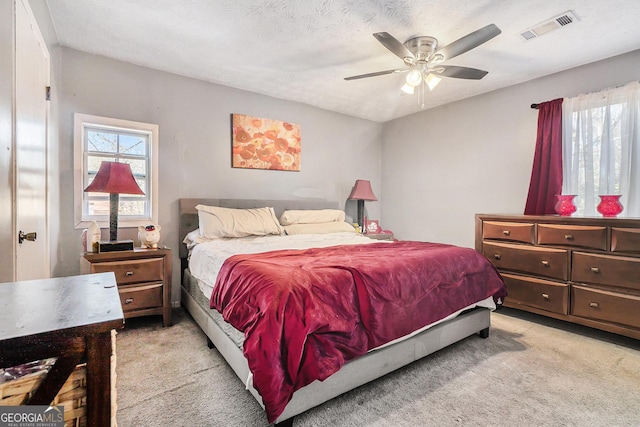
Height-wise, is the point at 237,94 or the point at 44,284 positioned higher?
the point at 237,94

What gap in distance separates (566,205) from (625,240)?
606 mm

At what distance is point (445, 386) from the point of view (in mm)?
1900

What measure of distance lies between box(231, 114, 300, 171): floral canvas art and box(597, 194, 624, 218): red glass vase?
11.0 ft

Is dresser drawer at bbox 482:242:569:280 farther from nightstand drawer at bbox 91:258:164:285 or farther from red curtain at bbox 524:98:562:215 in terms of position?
nightstand drawer at bbox 91:258:164:285

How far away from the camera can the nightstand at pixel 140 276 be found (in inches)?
101

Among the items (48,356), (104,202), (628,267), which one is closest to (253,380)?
(48,356)

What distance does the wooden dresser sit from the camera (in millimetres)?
2439

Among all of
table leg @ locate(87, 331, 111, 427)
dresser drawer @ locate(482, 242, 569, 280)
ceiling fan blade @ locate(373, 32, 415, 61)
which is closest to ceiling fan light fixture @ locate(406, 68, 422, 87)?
ceiling fan blade @ locate(373, 32, 415, 61)

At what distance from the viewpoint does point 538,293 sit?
9.53 feet

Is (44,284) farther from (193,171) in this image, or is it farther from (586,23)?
Result: (586,23)

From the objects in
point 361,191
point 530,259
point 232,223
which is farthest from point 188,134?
point 530,259

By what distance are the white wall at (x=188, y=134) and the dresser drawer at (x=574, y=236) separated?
8.90ft

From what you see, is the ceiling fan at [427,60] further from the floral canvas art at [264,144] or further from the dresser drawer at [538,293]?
the dresser drawer at [538,293]

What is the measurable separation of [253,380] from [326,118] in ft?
13.0
